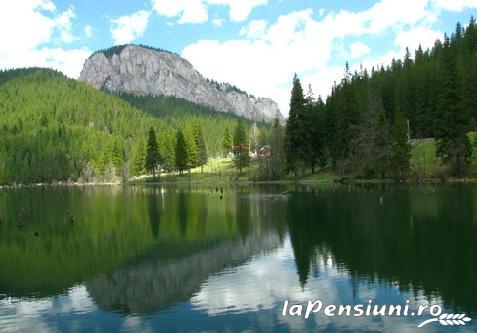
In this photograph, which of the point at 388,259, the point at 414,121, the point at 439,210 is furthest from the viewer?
the point at 414,121

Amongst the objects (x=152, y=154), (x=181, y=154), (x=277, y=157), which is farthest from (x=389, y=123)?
(x=152, y=154)

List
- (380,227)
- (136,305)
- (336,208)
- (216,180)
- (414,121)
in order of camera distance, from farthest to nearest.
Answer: (216,180) → (414,121) → (336,208) → (380,227) → (136,305)

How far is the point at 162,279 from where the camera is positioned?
26.6 metres

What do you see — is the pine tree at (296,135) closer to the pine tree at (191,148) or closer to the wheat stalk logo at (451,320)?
the pine tree at (191,148)

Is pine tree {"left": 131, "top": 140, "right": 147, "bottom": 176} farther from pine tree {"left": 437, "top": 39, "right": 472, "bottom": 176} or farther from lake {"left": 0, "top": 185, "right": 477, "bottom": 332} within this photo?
lake {"left": 0, "top": 185, "right": 477, "bottom": 332}

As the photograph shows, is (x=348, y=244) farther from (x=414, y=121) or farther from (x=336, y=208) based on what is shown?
(x=414, y=121)

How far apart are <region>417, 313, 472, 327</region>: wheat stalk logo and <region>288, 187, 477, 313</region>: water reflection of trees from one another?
0.98 metres

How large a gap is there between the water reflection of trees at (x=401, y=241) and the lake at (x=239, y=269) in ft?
0.31

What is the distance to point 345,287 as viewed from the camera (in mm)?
22984

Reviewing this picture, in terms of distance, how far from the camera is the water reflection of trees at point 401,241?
76.4ft

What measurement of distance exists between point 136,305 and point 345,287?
9893 millimetres

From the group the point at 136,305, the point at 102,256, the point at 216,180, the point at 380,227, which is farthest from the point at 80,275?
the point at 216,180

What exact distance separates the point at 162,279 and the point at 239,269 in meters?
4.68

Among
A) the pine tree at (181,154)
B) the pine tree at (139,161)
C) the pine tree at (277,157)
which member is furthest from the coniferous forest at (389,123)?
the pine tree at (139,161)
